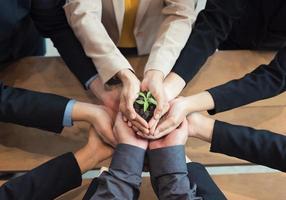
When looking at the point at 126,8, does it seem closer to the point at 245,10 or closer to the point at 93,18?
the point at 93,18

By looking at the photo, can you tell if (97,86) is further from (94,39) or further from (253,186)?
(253,186)

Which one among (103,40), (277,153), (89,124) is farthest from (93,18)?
(277,153)

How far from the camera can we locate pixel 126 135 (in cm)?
95

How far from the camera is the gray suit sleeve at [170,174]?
877 mm

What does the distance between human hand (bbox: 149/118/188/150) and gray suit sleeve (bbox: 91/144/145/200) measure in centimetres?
3

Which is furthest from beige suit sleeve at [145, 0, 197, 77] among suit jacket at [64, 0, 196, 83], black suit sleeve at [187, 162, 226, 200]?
black suit sleeve at [187, 162, 226, 200]

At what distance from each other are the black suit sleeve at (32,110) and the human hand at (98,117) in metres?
0.03

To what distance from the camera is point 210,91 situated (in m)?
1.02

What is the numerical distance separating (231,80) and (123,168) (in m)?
0.36

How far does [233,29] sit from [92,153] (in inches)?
20.1

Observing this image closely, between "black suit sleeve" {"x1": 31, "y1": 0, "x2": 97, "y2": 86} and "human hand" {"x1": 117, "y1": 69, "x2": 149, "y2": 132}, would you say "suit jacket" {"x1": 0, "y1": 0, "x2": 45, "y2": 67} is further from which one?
"human hand" {"x1": 117, "y1": 69, "x2": 149, "y2": 132}

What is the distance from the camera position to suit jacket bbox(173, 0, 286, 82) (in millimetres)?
1055

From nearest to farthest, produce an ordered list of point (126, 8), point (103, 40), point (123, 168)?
point (123, 168) < point (103, 40) < point (126, 8)

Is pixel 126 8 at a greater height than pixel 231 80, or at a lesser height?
greater
